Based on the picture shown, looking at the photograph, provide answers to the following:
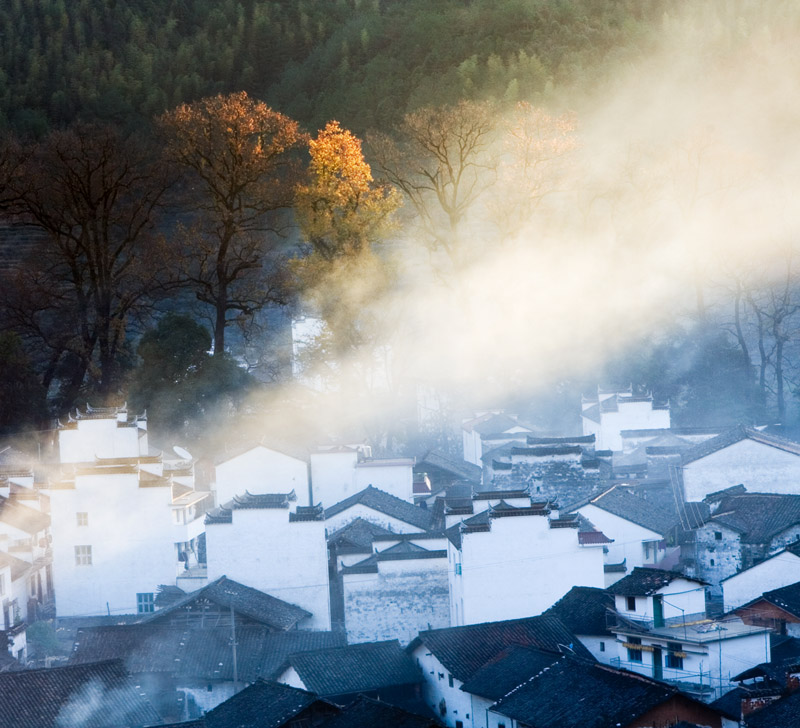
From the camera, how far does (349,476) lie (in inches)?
776

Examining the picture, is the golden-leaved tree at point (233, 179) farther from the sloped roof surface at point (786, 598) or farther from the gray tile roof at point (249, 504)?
the sloped roof surface at point (786, 598)

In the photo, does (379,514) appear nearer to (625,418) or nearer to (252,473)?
(252,473)

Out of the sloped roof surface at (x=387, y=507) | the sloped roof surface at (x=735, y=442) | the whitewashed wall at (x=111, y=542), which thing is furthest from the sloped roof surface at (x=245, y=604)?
the sloped roof surface at (x=735, y=442)

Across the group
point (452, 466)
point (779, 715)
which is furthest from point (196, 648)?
point (452, 466)

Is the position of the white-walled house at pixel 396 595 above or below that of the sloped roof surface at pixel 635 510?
below

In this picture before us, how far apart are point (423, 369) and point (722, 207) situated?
23.2 feet

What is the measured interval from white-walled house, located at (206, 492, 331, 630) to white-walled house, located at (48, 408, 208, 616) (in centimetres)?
136

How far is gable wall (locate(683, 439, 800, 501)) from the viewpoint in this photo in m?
18.2

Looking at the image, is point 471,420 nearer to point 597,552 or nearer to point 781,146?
point 597,552

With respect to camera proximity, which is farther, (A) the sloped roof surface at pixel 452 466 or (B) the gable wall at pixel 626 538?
(A) the sloped roof surface at pixel 452 466

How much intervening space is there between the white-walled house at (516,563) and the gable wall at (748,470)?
10.6 ft

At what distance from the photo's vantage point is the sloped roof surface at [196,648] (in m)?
14.4

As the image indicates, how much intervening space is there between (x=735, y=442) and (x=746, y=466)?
36cm

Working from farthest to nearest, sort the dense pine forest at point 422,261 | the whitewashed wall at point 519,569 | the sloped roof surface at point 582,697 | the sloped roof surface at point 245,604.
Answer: the dense pine forest at point 422,261
the sloped roof surface at point 245,604
the whitewashed wall at point 519,569
the sloped roof surface at point 582,697
